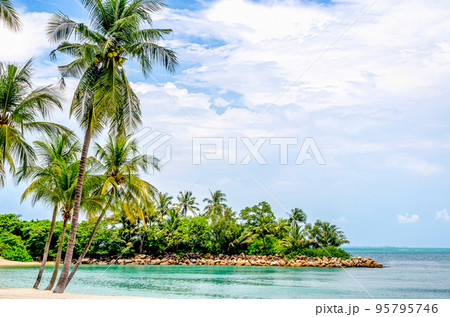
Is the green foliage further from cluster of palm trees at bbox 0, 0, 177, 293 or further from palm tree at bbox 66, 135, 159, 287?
cluster of palm trees at bbox 0, 0, 177, 293

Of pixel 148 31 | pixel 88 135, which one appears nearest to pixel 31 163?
pixel 88 135

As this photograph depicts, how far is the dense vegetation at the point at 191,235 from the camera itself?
3928cm

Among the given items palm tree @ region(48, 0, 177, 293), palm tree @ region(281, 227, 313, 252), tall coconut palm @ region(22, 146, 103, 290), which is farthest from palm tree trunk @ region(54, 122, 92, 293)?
palm tree @ region(281, 227, 313, 252)

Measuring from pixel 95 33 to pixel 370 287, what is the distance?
86.3 feet

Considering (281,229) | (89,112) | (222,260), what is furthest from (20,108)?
(281,229)

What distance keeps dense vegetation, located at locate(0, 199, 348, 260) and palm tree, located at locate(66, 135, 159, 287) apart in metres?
24.7

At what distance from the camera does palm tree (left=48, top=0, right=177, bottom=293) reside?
11.1 meters

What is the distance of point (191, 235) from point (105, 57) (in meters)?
34.5

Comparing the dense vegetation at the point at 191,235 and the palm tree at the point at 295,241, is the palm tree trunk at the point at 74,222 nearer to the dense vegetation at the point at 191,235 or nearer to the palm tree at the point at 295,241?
the dense vegetation at the point at 191,235

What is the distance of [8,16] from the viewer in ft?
31.8

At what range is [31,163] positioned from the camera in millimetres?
11805

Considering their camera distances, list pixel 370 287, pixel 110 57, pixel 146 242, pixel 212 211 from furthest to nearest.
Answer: pixel 212 211 < pixel 146 242 < pixel 370 287 < pixel 110 57

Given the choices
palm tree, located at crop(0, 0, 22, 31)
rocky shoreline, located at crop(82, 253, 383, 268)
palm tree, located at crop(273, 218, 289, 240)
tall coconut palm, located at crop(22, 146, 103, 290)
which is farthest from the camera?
palm tree, located at crop(273, 218, 289, 240)
